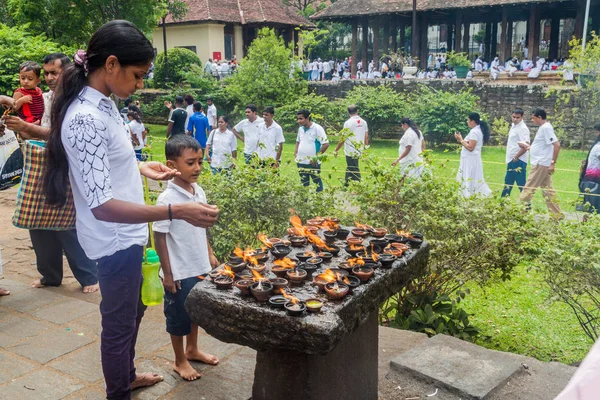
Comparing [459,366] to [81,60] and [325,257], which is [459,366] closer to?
[325,257]

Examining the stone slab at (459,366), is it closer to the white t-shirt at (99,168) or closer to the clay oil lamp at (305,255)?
the clay oil lamp at (305,255)

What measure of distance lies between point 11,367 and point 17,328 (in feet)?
2.14

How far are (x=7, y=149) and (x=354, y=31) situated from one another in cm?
2535

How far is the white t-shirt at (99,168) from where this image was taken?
2277 mm

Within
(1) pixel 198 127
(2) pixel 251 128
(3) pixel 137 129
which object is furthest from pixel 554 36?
(3) pixel 137 129

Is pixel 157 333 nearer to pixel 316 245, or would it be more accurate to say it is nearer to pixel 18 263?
pixel 316 245

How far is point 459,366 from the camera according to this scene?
345 cm

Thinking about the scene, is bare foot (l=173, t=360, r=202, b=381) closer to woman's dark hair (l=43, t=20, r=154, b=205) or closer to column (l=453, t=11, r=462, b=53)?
woman's dark hair (l=43, t=20, r=154, b=205)

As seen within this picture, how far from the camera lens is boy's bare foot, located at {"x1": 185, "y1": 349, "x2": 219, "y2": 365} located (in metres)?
3.43

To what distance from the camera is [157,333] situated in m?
3.90

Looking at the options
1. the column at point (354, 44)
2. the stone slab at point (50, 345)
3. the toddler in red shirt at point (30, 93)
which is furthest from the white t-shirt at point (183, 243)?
the column at point (354, 44)

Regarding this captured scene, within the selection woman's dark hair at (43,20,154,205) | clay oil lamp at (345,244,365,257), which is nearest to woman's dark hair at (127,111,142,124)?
clay oil lamp at (345,244,365,257)

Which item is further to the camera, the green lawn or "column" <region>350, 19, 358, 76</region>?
"column" <region>350, 19, 358, 76</region>

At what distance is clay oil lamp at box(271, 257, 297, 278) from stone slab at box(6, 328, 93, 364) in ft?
5.32
